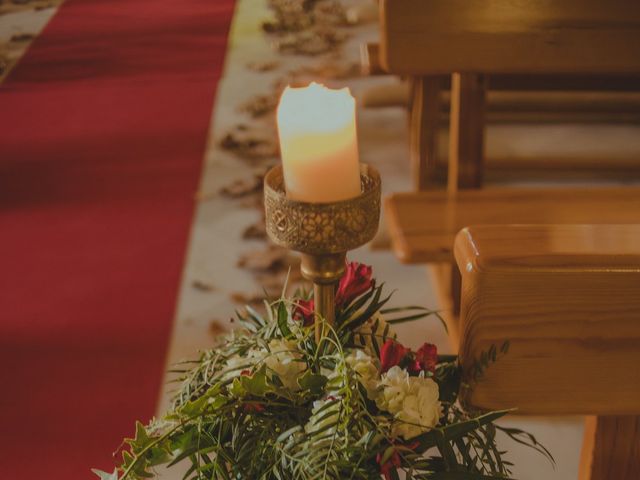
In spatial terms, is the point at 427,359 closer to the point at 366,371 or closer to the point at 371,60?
the point at 366,371

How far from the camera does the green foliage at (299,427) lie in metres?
0.96

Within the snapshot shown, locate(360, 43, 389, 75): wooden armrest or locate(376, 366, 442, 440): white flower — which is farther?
locate(360, 43, 389, 75): wooden armrest

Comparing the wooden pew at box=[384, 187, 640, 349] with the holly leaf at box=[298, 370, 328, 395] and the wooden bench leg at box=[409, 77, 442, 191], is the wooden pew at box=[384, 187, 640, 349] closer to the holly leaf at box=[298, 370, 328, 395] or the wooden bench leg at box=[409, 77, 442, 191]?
the wooden bench leg at box=[409, 77, 442, 191]

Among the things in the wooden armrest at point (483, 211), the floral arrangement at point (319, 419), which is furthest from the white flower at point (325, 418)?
the wooden armrest at point (483, 211)

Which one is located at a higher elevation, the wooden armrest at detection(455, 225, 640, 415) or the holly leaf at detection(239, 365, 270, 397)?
the wooden armrest at detection(455, 225, 640, 415)

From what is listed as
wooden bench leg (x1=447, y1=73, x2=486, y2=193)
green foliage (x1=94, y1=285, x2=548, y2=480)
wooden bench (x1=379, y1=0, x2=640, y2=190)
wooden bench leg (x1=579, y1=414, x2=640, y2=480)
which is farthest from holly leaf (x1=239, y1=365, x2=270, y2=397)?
wooden bench leg (x1=447, y1=73, x2=486, y2=193)

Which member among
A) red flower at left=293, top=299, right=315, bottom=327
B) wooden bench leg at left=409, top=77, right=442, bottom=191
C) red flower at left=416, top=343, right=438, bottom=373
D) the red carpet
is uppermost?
red flower at left=293, top=299, right=315, bottom=327

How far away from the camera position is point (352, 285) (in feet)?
3.90

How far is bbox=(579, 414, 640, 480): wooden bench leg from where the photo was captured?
3.50 ft

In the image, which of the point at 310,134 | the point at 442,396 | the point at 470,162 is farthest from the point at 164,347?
the point at 310,134

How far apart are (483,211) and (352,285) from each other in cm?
100

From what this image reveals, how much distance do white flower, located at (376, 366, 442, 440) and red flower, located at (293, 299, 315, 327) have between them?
18cm

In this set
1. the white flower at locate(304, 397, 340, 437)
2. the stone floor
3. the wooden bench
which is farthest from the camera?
the stone floor

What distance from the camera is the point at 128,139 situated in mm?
3848
